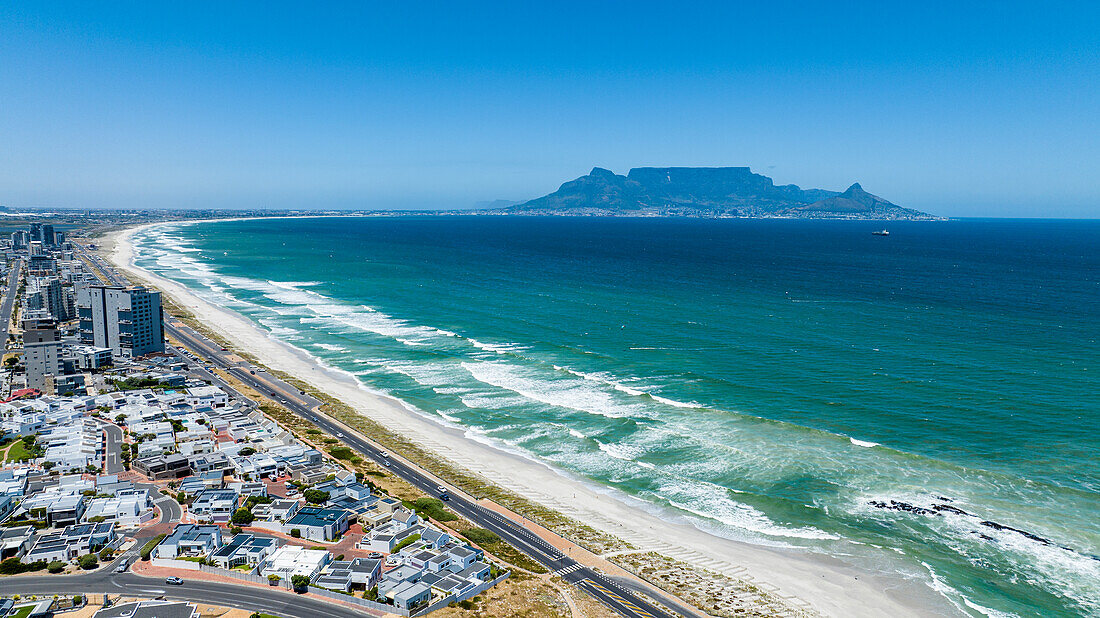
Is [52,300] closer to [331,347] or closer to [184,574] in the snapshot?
[331,347]

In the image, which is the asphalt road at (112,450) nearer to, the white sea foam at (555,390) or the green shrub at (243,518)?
the green shrub at (243,518)

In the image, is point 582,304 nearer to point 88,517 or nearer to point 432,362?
point 432,362

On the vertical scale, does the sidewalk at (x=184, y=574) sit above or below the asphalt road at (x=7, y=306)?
below

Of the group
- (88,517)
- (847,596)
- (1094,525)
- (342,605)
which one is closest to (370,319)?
(88,517)

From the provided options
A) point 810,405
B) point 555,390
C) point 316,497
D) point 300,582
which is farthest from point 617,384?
point 300,582

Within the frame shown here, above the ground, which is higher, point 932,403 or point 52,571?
point 932,403

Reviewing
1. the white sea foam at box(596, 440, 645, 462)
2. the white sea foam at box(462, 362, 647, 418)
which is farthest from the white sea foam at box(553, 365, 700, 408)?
the white sea foam at box(596, 440, 645, 462)

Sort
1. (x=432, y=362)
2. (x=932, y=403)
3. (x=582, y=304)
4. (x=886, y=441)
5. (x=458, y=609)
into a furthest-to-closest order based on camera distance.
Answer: (x=582, y=304) → (x=432, y=362) → (x=932, y=403) → (x=886, y=441) → (x=458, y=609)

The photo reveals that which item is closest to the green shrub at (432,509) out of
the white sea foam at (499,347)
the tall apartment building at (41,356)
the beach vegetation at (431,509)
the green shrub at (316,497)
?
the beach vegetation at (431,509)
